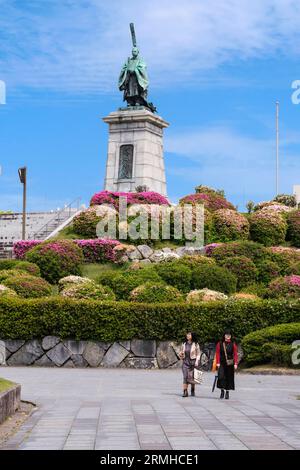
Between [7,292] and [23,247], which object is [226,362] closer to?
[7,292]

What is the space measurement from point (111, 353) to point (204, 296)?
5295 millimetres

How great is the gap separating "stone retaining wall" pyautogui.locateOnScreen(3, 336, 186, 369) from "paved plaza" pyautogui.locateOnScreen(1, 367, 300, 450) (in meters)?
6.16

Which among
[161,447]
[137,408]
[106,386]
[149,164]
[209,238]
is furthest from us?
[149,164]

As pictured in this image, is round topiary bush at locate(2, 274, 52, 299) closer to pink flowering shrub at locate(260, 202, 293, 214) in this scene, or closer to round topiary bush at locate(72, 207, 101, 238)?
round topiary bush at locate(72, 207, 101, 238)

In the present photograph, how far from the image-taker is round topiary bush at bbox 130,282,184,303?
3716 centimetres

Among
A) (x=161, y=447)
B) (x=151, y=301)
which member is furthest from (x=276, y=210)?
(x=161, y=447)

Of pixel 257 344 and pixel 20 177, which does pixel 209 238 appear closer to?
pixel 20 177

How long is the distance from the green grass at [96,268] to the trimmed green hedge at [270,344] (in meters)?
14.5

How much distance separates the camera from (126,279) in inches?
1594

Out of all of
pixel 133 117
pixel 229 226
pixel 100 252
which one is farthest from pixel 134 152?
pixel 100 252

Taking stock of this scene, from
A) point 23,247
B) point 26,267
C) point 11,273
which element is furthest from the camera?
point 23,247

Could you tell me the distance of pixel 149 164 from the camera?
58938mm

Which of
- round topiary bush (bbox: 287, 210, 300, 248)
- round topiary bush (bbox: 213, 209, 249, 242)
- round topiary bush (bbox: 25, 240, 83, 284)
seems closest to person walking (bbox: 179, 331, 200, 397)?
round topiary bush (bbox: 25, 240, 83, 284)
